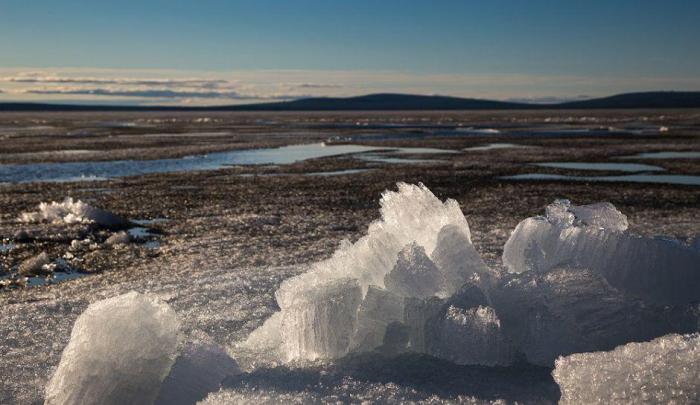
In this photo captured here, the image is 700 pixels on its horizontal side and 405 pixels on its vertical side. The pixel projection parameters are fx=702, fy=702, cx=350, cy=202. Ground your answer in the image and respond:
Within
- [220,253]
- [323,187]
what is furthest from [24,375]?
[323,187]

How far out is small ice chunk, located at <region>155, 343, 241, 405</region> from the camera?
276cm

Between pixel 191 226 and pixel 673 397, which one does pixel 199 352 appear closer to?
pixel 673 397

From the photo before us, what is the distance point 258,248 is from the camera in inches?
296

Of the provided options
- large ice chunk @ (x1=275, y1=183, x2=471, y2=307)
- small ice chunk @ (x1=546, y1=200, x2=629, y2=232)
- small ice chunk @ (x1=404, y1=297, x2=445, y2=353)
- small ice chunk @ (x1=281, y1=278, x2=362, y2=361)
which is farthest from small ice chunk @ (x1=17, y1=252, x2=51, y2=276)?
small ice chunk @ (x1=546, y1=200, x2=629, y2=232)

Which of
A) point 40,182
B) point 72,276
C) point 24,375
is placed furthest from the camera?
point 40,182

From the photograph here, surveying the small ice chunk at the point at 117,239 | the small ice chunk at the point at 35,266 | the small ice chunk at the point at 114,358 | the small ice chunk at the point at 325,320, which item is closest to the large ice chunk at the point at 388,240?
the small ice chunk at the point at 325,320

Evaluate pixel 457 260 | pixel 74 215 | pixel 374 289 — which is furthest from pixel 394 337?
pixel 74 215

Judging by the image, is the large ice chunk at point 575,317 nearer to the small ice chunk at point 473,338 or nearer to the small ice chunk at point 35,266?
the small ice chunk at point 473,338

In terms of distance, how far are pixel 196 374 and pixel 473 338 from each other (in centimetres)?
112

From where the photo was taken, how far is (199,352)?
2922mm

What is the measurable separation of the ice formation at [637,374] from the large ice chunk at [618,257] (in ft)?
2.13

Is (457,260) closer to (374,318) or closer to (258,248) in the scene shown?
(374,318)

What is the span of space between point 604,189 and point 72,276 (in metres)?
10.2

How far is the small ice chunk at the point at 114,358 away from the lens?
274 centimetres
